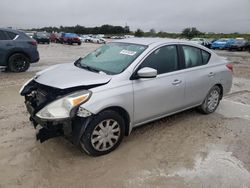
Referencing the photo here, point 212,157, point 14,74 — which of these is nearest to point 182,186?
point 212,157

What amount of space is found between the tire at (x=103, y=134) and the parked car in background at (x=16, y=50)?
719 centimetres

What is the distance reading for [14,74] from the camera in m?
9.46

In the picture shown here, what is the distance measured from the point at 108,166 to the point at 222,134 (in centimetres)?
222

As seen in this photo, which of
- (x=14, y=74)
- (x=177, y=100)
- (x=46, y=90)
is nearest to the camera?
(x=46, y=90)

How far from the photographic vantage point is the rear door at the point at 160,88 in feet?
12.8

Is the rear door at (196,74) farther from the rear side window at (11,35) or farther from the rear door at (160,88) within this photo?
the rear side window at (11,35)

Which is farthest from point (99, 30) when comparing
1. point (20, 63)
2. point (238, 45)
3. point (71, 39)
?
point (20, 63)

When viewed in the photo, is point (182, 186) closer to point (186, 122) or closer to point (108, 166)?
point (108, 166)

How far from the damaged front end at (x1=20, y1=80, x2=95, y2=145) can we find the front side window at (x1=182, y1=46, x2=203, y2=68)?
2.07 m

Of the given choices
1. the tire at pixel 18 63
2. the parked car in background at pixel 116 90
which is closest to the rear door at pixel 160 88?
the parked car in background at pixel 116 90

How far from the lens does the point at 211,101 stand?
5406 millimetres

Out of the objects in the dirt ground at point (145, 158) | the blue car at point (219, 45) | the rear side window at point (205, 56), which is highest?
the rear side window at point (205, 56)

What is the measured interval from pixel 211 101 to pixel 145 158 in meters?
2.38

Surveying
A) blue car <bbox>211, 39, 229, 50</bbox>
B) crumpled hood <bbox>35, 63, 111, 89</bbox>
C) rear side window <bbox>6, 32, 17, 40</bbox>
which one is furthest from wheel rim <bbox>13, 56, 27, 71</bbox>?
blue car <bbox>211, 39, 229, 50</bbox>
